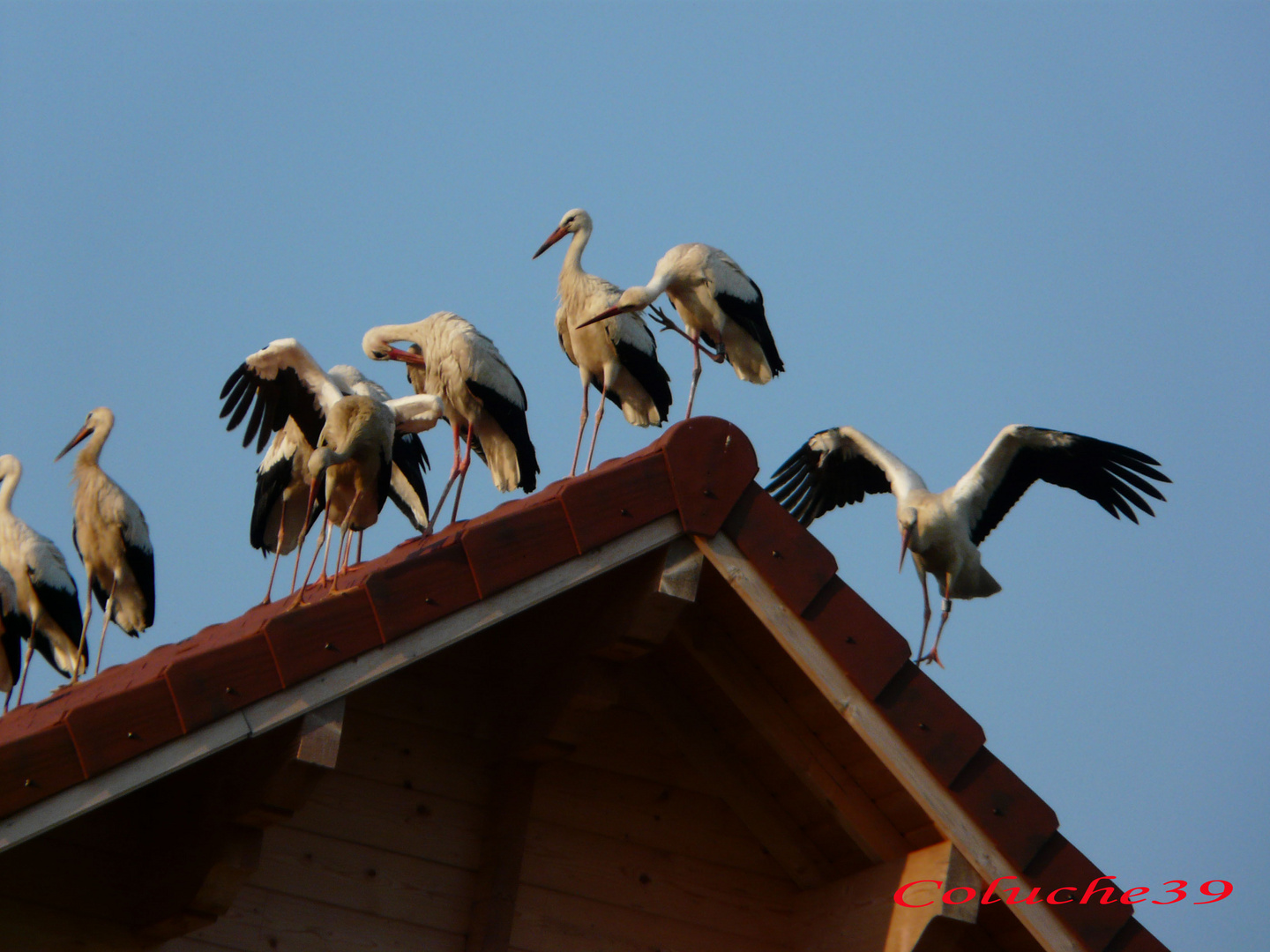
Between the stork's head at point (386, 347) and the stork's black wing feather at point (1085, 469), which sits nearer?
the stork's black wing feather at point (1085, 469)

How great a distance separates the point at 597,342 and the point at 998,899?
635 centimetres

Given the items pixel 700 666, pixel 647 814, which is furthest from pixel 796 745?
pixel 647 814

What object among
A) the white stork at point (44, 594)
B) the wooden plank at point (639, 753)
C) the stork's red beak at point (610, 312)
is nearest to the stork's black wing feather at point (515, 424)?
the stork's red beak at point (610, 312)

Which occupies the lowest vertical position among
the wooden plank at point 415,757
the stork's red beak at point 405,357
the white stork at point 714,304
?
the wooden plank at point 415,757

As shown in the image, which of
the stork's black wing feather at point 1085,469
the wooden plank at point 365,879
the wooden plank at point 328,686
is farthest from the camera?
the stork's black wing feather at point 1085,469

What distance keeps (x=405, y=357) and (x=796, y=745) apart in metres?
6.13

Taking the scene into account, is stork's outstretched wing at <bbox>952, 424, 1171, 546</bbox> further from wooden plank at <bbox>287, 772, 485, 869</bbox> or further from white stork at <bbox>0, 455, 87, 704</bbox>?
white stork at <bbox>0, 455, 87, 704</bbox>

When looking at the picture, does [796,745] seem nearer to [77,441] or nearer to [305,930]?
[305,930]

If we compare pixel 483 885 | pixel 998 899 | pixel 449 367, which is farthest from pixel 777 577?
pixel 449 367

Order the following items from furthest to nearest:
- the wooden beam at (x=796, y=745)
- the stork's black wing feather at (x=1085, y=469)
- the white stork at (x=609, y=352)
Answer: the white stork at (x=609, y=352) < the stork's black wing feather at (x=1085, y=469) < the wooden beam at (x=796, y=745)

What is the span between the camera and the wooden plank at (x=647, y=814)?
5.06 meters

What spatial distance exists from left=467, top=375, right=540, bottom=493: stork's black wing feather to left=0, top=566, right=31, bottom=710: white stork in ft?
11.7

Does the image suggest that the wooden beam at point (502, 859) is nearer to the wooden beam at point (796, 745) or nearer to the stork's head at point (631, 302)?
the wooden beam at point (796, 745)

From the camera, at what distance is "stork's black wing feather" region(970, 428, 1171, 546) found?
8305 millimetres
